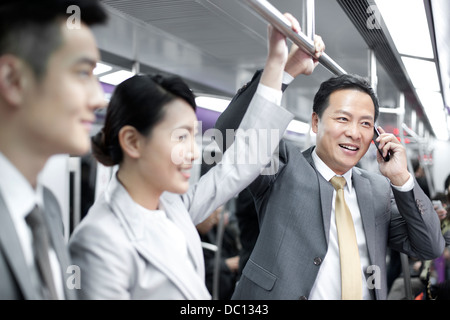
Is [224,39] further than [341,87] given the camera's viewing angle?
Yes

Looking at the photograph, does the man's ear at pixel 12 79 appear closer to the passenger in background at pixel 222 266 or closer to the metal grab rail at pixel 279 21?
the metal grab rail at pixel 279 21

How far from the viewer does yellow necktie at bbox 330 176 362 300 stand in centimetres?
158

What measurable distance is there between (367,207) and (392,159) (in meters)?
0.22

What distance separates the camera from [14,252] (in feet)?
2.86

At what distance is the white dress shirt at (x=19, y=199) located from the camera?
2.94 feet

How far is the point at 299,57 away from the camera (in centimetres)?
164

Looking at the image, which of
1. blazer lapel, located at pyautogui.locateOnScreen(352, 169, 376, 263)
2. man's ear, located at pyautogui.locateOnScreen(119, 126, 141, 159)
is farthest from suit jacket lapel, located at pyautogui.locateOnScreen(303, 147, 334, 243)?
man's ear, located at pyautogui.locateOnScreen(119, 126, 141, 159)

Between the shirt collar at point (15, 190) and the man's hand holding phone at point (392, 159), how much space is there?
52.8 inches

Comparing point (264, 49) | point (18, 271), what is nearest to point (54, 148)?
point (18, 271)

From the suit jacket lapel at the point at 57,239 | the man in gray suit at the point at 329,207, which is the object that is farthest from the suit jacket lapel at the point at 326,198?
the suit jacket lapel at the point at 57,239

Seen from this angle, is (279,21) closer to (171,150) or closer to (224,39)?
(171,150)

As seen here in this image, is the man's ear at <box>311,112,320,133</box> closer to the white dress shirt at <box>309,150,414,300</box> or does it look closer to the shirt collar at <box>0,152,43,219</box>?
the white dress shirt at <box>309,150,414,300</box>

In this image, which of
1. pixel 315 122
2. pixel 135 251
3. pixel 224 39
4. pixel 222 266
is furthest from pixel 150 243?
pixel 222 266
